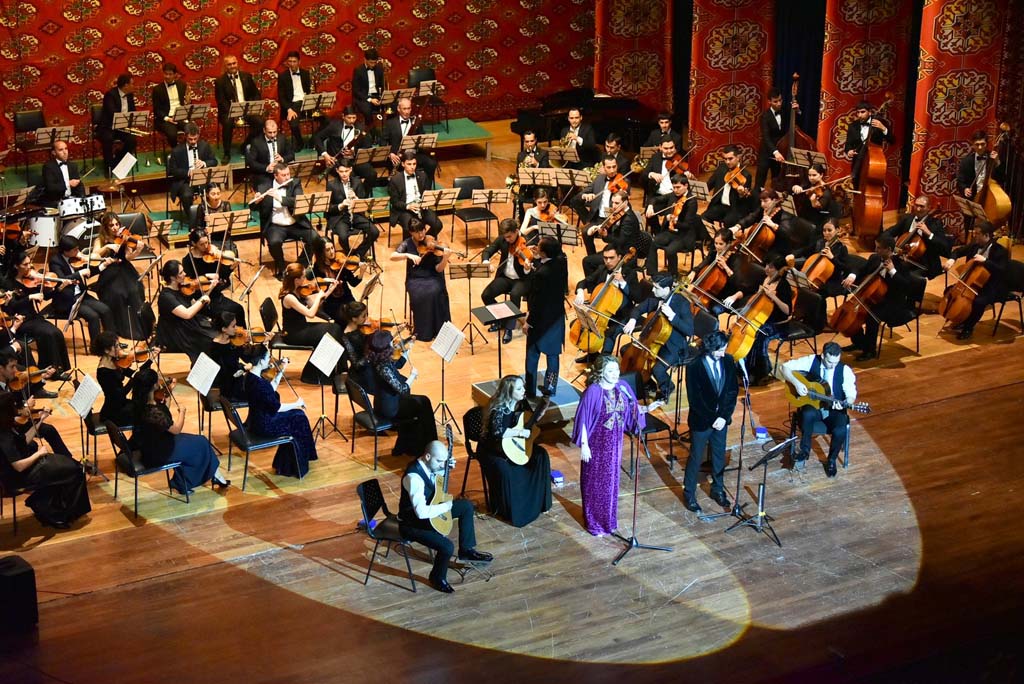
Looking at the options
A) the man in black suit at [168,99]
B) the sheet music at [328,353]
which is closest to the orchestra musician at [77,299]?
the sheet music at [328,353]

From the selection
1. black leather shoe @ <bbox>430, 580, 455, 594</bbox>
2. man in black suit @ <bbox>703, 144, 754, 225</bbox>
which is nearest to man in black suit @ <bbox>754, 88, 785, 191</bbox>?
man in black suit @ <bbox>703, 144, 754, 225</bbox>

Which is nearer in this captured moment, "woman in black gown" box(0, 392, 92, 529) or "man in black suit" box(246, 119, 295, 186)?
"woman in black gown" box(0, 392, 92, 529)

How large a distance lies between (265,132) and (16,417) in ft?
19.7

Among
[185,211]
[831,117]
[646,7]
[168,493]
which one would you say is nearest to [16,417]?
[168,493]

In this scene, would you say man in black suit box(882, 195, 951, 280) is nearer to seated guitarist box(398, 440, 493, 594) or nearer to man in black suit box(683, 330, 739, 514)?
man in black suit box(683, 330, 739, 514)

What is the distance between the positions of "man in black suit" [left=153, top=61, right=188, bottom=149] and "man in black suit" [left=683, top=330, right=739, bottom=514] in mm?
8547

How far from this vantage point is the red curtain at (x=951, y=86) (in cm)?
1344

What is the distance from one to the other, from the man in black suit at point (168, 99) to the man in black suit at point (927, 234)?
26.2ft

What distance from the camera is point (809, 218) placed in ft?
42.4

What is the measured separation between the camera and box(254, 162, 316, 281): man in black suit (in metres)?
13.2

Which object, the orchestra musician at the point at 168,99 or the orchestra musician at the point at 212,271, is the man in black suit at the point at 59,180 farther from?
the orchestra musician at the point at 212,271

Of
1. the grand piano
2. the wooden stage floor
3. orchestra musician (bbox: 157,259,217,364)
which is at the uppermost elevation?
the grand piano

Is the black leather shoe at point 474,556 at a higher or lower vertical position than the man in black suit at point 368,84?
lower

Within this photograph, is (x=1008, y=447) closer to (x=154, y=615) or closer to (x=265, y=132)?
(x=154, y=615)
